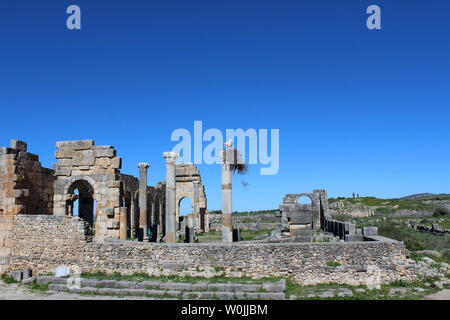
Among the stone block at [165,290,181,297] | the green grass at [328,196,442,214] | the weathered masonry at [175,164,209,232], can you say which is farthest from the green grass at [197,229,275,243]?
the green grass at [328,196,442,214]

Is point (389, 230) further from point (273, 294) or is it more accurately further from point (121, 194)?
point (121, 194)

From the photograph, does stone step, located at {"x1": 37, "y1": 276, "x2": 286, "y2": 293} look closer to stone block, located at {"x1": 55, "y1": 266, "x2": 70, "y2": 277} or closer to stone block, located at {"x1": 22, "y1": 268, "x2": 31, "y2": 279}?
stone block, located at {"x1": 55, "y1": 266, "x2": 70, "y2": 277}

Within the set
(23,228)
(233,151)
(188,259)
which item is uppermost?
(233,151)

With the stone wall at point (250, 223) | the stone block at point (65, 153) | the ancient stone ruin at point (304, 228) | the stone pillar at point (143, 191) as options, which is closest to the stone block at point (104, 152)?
the stone block at point (65, 153)

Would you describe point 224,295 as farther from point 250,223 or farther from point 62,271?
point 250,223

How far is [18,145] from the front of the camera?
1423cm

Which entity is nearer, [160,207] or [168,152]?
[168,152]

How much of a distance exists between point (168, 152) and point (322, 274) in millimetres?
8463

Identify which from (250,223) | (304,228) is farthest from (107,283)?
(250,223)
